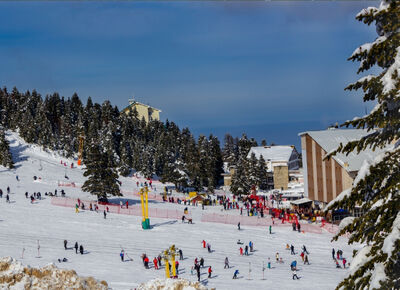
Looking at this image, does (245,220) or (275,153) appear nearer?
(245,220)

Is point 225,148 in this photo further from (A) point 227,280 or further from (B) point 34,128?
(A) point 227,280

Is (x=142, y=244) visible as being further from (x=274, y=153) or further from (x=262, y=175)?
(x=274, y=153)

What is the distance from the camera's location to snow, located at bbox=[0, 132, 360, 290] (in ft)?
92.5

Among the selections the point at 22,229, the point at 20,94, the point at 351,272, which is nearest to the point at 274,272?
the point at 22,229

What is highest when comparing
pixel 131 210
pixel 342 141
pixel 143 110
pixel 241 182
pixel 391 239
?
pixel 143 110

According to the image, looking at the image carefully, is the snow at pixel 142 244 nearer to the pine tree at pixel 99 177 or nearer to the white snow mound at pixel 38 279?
the pine tree at pixel 99 177

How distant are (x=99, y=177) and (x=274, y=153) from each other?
159ft

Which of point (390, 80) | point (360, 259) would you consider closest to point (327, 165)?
point (360, 259)

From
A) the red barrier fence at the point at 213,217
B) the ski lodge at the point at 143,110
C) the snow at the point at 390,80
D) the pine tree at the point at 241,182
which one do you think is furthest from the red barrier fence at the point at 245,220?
the ski lodge at the point at 143,110

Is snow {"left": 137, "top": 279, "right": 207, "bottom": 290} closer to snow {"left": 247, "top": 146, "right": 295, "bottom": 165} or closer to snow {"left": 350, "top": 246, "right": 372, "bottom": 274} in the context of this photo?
snow {"left": 350, "top": 246, "right": 372, "bottom": 274}

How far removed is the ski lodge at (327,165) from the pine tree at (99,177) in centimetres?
2564

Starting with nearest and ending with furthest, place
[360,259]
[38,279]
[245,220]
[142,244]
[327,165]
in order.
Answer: [360,259] → [38,279] → [142,244] → [245,220] → [327,165]

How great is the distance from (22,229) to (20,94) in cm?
8928

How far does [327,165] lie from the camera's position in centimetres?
5744
